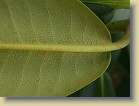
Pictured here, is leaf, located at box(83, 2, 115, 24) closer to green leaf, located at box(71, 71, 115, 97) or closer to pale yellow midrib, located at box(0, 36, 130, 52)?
pale yellow midrib, located at box(0, 36, 130, 52)

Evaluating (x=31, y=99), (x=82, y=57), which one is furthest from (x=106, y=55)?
(x=31, y=99)

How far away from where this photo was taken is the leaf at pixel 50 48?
751 millimetres

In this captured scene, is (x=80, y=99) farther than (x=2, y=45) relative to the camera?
Yes

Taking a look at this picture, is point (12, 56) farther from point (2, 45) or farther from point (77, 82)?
point (77, 82)

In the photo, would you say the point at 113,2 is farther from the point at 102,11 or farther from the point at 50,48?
the point at 50,48

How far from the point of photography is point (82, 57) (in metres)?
0.79

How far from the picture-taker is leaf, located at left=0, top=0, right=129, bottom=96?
75 cm

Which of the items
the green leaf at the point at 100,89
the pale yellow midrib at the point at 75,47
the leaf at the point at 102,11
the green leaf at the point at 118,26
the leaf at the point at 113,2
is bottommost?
the green leaf at the point at 100,89

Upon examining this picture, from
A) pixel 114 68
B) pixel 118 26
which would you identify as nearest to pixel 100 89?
pixel 114 68

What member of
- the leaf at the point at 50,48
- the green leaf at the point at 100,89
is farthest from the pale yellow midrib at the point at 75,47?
the green leaf at the point at 100,89

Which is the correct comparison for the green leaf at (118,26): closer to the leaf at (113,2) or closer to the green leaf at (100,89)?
the leaf at (113,2)

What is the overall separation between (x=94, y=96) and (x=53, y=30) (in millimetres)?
189

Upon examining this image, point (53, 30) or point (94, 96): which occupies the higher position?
point (53, 30)

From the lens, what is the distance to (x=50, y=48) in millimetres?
771
